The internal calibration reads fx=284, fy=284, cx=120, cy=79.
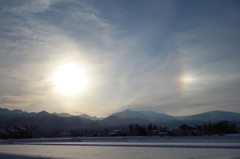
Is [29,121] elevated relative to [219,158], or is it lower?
elevated

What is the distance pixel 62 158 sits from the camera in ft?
72.6

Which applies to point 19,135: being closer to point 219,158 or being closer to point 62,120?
point 62,120

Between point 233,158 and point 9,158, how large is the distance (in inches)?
726

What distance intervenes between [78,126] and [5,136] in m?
86.7

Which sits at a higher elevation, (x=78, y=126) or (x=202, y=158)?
(x=78, y=126)

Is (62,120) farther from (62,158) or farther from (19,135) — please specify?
(62,158)

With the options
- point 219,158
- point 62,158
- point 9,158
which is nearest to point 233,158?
point 219,158

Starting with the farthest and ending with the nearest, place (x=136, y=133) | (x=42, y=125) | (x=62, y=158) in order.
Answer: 1. (x=42, y=125)
2. (x=136, y=133)
3. (x=62, y=158)

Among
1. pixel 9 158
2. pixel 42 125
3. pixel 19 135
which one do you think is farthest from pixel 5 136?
pixel 9 158

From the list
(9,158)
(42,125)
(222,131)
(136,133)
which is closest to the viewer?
(9,158)

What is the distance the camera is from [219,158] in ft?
59.5

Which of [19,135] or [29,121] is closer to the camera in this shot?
[19,135]

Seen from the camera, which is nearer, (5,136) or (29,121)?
(5,136)

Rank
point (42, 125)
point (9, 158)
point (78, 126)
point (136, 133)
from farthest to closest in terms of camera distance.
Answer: point (78, 126) → point (42, 125) → point (136, 133) → point (9, 158)
